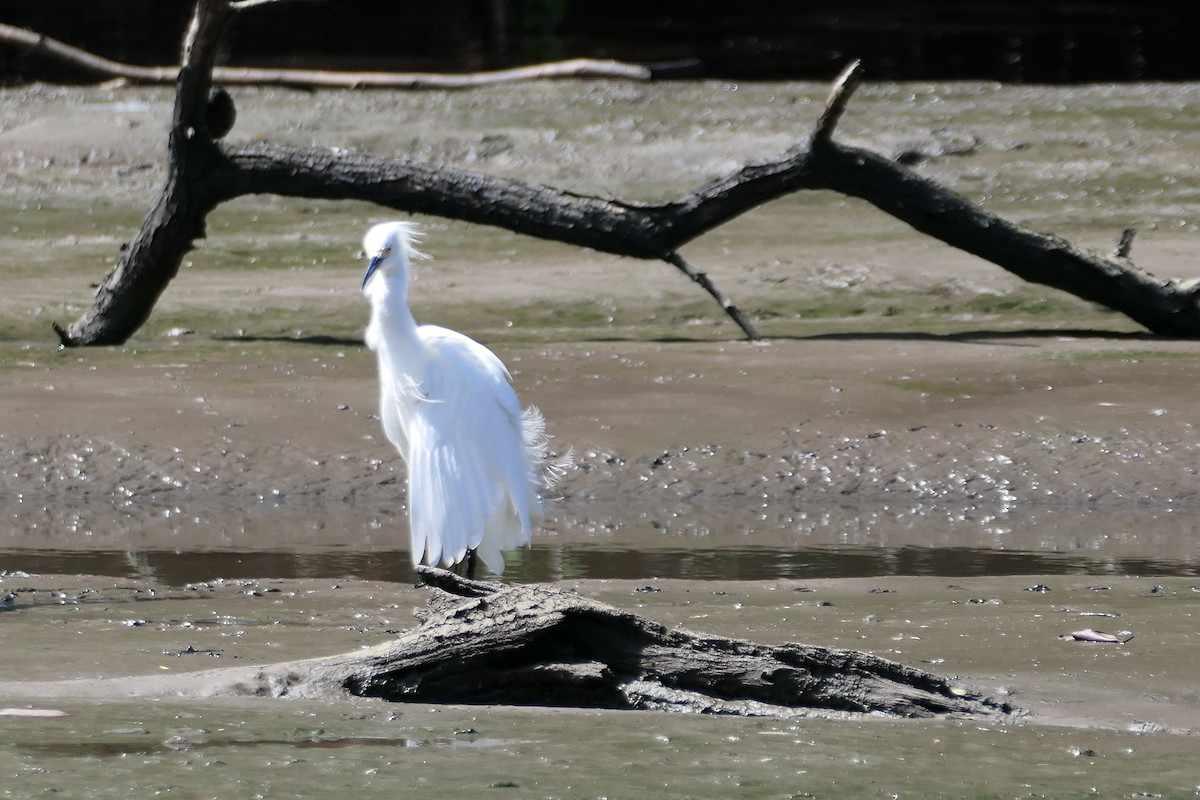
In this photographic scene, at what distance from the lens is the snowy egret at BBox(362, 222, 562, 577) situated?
6082mm

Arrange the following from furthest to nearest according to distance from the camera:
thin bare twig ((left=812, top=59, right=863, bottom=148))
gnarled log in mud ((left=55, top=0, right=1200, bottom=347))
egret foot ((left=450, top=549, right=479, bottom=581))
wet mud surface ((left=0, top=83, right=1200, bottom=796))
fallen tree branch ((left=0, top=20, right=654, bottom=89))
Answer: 1. fallen tree branch ((left=0, top=20, right=654, bottom=89))
2. gnarled log in mud ((left=55, top=0, right=1200, bottom=347))
3. thin bare twig ((left=812, top=59, right=863, bottom=148))
4. egret foot ((left=450, top=549, right=479, bottom=581))
5. wet mud surface ((left=0, top=83, right=1200, bottom=796))

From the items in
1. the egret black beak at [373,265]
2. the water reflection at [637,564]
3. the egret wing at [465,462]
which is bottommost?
the water reflection at [637,564]

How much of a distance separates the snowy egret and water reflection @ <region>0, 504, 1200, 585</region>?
0.48m

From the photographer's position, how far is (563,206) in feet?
33.4

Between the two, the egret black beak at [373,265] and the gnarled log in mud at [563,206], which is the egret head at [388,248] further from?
the gnarled log in mud at [563,206]

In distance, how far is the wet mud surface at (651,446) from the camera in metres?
3.85

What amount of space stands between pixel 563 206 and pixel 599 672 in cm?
623

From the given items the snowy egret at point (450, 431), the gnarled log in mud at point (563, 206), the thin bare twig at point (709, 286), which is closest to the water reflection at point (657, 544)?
the snowy egret at point (450, 431)

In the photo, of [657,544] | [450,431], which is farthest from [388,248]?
[657,544]

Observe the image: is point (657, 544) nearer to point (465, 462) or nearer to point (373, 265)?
point (465, 462)

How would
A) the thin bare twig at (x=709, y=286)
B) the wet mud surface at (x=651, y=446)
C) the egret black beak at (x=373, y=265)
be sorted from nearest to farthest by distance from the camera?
the wet mud surface at (x=651, y=446) < the egret black beak at (x=373, y=265) < the thin bare twig at (x=709, y=286)

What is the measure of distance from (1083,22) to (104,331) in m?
17.4

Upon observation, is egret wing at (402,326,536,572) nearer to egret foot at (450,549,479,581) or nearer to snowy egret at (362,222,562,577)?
snowy egret at (362,222,562,577)

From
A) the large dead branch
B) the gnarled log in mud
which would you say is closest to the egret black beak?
the large dead branch
